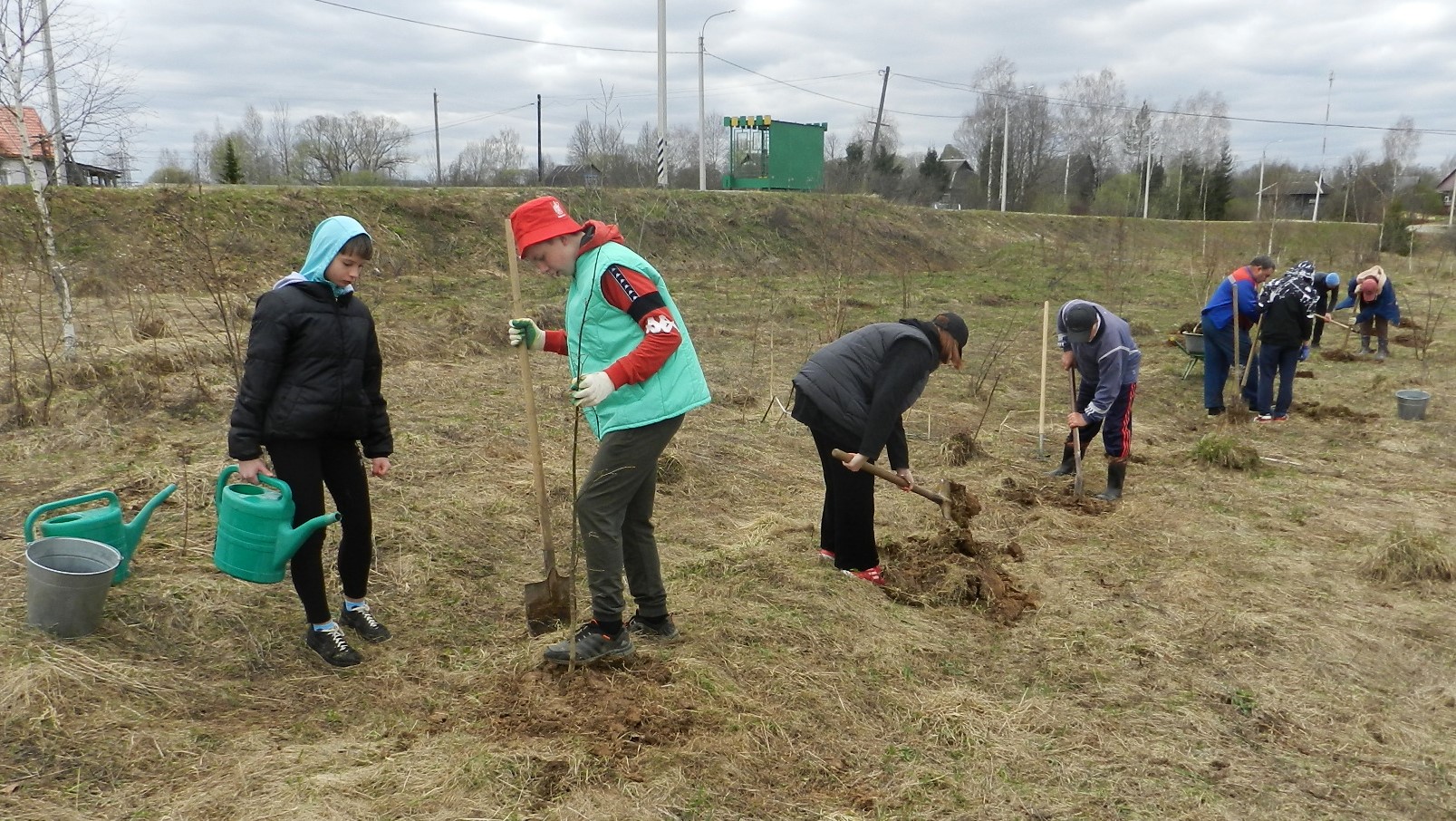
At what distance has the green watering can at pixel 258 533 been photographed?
9.46 feet

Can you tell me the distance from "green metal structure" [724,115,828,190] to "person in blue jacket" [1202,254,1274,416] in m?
19.8

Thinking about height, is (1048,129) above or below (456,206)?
above

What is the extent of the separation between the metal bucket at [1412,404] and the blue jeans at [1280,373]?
3.17 feet

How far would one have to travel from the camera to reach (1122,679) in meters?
3.46

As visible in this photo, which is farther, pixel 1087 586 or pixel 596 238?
pixel 1087 586

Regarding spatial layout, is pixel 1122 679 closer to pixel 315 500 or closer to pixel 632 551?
pixel 632 551

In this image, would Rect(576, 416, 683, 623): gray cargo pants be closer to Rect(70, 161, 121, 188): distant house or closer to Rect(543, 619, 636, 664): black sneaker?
A: Rect(543, 619, 636, 664): black sneaker

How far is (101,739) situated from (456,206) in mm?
16006

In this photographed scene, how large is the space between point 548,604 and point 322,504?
0.88 m

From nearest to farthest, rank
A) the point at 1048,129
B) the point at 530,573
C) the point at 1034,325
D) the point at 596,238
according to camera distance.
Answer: the point at 596,238 < the point at 530,573 < the point at 1034,325 < the point at 1048,129

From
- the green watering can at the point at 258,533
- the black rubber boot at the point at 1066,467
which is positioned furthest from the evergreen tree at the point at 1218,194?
the green watering can at the point at 258,533

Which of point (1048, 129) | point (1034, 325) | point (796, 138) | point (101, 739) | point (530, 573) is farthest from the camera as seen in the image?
point (1048, 129)

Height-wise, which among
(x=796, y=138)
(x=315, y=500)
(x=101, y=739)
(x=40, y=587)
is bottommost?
(x=101, y=739)

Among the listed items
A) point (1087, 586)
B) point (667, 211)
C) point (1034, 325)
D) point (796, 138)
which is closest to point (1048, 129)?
point (796, 138)
